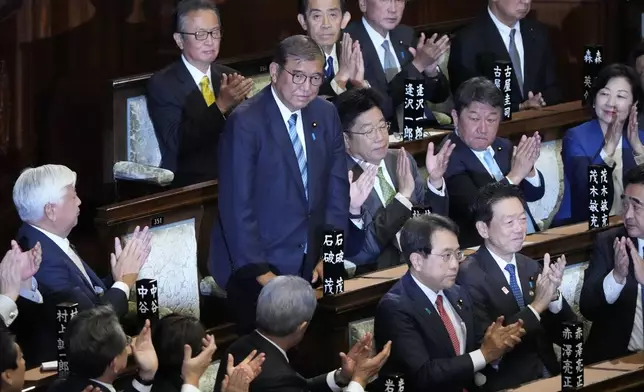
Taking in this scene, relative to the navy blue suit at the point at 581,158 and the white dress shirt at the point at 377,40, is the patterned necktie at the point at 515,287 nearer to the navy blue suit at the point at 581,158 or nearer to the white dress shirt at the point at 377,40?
the navy blue suit at the point at 581,158

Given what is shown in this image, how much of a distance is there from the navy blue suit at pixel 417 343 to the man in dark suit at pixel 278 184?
0.26 meters

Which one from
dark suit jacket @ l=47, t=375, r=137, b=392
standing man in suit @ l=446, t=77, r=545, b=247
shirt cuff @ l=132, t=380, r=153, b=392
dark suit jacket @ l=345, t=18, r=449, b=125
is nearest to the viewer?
dark suit jacket @ l=47, t=375, r=137, b=392

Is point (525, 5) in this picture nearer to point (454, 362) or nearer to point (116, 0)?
point (116, 0)

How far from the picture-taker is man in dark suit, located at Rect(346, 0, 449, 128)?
14.2ft

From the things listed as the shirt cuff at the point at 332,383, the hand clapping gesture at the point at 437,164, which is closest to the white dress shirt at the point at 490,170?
the hand clapping gesture at the point at 437,164

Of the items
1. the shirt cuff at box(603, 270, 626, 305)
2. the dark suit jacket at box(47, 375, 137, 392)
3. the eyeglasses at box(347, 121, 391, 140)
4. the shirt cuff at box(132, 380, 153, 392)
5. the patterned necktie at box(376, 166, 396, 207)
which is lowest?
the shirt cuff at box(132, 380, 153, 392)

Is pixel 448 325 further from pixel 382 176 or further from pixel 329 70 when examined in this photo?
pixel 329 70

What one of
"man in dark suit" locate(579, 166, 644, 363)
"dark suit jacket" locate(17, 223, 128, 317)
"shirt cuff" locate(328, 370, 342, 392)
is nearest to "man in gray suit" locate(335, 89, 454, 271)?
"man in dark suit" locate(579, 166, 644, 363)

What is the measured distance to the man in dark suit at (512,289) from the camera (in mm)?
3463

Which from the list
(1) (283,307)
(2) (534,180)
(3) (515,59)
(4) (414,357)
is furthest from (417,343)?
(3) (515,59)

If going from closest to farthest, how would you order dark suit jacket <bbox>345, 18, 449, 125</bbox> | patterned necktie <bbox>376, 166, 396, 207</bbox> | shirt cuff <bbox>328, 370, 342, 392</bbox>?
shirt cuff <bbox>328, 370, 342, 392</bbox> → patterned necktie <bbox>376, 166, 396, 207</bbox> → dark suit jacket <bbox>345, 18, 449, 125</bbox>

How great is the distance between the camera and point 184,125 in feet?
12.9

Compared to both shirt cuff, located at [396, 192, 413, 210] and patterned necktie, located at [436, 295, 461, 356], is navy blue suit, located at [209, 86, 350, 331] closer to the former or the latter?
shirt cuff, located at [396, 192, 413, 210]

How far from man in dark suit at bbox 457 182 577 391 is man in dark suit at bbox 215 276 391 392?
1.51 ft
